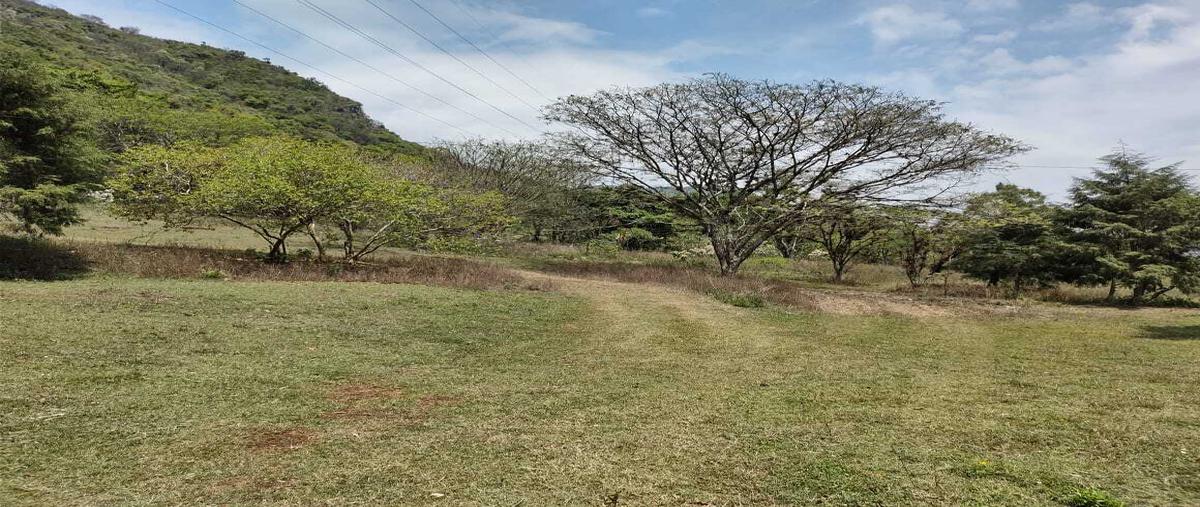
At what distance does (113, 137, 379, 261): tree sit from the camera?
45.7ft

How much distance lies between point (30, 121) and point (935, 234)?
25.8 m

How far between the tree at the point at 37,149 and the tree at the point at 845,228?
20332mm

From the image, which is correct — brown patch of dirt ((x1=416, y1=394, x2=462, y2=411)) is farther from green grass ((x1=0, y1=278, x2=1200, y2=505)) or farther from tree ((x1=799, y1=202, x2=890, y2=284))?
tree ((x1=799, y1=202, x2=890, y2=284))

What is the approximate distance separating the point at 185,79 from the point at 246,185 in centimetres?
7437

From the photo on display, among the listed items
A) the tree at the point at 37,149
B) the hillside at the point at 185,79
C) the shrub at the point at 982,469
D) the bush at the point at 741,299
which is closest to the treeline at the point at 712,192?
the tree at the point at 37,149

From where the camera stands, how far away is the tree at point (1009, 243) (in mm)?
18922

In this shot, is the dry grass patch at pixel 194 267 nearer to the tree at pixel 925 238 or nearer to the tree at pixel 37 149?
the tree at pixel 37 149

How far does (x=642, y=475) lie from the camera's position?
3.70 m

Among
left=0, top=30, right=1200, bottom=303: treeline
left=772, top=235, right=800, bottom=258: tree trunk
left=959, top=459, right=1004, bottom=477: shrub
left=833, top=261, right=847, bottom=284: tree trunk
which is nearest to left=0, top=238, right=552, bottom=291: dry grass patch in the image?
left=0, top=30, right=1200, bottom=303: treeline

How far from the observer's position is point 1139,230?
16.9 m

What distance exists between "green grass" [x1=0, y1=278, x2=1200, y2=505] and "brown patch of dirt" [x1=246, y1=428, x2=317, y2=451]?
0.08 feet

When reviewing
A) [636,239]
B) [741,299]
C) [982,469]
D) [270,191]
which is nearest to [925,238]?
[741,299]

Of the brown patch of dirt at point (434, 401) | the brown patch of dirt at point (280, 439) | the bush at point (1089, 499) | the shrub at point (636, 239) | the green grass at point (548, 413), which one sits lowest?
the brown patch of dirt at point (434, 401)

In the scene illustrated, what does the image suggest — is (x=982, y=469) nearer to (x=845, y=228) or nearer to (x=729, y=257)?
(x=729, y=257)
